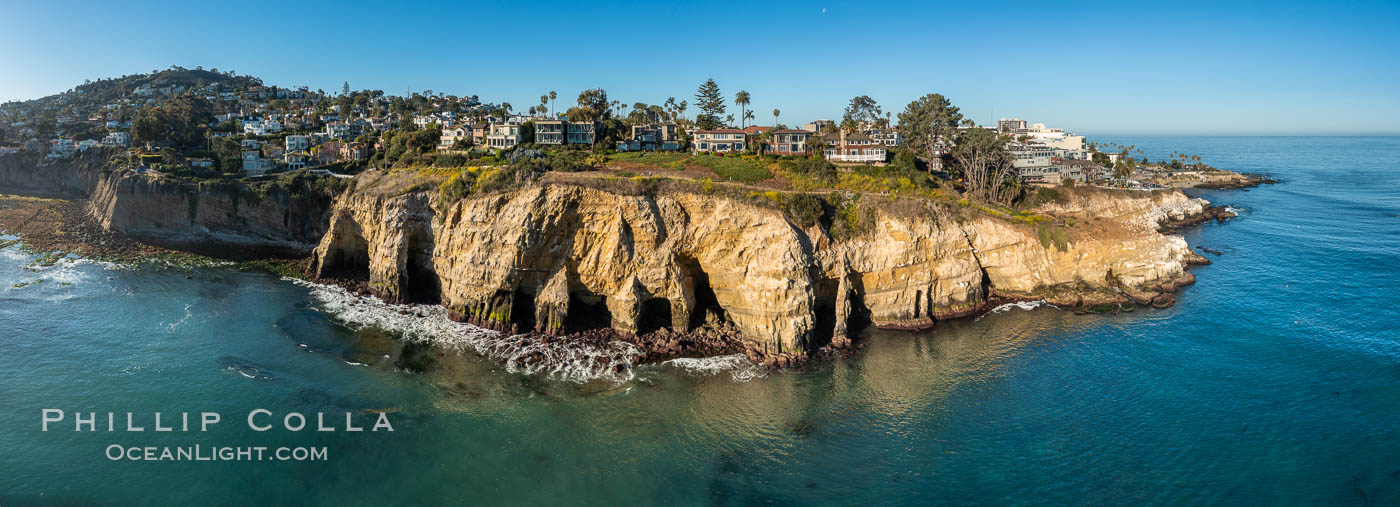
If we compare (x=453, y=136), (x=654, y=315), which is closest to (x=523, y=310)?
(x=654, y=315)

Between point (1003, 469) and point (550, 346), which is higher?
point (550, 346)

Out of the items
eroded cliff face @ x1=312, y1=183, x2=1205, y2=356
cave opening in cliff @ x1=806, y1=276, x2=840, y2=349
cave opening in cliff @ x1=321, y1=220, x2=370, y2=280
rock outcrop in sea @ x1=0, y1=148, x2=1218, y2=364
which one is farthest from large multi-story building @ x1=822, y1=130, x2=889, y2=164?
cave opening in cliff @ x1=321, y1=220, x2=370, y2=280

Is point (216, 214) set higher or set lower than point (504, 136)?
lower

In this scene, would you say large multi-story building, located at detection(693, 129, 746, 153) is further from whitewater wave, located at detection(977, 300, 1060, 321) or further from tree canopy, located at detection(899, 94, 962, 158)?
whitewater wave, located at detection(977, 300, 1060, 321)

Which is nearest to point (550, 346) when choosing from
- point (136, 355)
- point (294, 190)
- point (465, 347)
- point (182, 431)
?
point (465, 347)

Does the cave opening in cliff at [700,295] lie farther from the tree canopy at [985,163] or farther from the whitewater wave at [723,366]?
the tree canopy at [985,163]

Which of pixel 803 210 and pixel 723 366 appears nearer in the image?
pixel 723 366

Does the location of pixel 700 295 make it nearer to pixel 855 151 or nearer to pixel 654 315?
pixel 654 315

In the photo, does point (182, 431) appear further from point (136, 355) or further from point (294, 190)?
point (294, 190)
